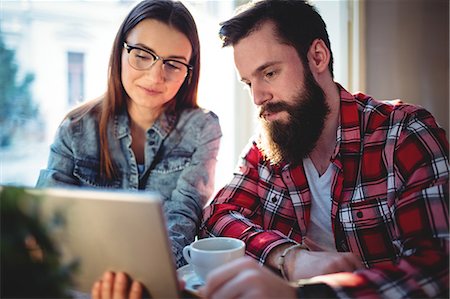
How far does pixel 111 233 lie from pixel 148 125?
0.94 m

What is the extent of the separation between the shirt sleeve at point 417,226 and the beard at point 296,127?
260mm

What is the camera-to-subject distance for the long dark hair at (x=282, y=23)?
4.13ft

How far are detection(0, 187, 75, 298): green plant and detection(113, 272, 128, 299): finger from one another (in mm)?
97

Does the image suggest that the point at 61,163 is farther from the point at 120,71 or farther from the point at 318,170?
the point at 318,170

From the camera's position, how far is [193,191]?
4.43ft

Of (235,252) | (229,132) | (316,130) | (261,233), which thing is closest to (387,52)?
(229,132)

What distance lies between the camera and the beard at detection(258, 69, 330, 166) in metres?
1.24

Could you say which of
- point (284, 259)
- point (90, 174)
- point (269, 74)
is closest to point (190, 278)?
point (284, 259)

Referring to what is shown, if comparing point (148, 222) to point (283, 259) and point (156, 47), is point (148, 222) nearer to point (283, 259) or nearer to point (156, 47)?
point (283, 259)

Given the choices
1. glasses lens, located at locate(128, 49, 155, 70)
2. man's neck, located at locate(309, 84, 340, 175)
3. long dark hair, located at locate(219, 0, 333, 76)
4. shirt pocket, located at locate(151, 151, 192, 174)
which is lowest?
shirt pocket, located at locate(151, 151, 192, 174)

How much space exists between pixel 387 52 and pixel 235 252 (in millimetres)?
1918

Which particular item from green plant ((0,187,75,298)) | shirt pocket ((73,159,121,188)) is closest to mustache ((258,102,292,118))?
shirt pocket ((73,159,121,188))

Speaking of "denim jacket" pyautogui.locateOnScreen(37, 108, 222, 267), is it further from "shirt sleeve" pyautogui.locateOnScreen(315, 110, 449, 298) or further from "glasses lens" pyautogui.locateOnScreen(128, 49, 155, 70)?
"shirt sleeve" pyautogui.locateOnScreen(315, 110, 449, 298)

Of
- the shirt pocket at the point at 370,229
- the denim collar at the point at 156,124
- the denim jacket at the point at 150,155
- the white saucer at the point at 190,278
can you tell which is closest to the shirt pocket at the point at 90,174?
the denim jacket at the point at 150,155
